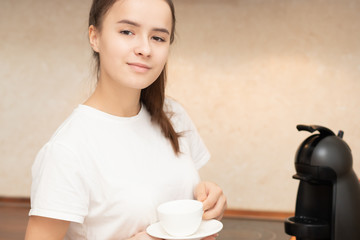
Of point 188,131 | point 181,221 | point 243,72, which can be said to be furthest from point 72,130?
point 243,72

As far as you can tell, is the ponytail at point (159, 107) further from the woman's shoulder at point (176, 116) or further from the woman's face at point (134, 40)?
the woman's face at point (134, 40)

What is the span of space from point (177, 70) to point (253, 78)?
64 centimetres

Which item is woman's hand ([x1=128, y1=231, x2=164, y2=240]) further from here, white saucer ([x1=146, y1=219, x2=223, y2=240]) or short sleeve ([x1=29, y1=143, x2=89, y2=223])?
short sleeve ([x1=29, y1=143, x2=89, y2=223])

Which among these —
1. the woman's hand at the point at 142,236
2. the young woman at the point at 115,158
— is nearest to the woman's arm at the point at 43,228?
the young woman at the point at 115,158

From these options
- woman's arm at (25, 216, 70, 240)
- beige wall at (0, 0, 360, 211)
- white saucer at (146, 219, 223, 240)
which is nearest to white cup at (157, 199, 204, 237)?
white saucer at (146, 219, 223, 240)

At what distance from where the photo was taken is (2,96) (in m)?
3.45

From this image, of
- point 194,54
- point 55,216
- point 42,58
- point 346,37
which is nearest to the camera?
point 55,216

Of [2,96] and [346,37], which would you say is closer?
[346,37]

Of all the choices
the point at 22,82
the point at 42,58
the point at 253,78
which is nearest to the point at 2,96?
the point at 22,82

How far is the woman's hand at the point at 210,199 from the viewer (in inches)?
37.8

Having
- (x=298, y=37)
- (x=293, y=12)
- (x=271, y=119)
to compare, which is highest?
(x=293, y=12)

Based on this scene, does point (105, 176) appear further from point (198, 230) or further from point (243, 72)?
point (243, 72)

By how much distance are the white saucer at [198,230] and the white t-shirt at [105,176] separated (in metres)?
0.06

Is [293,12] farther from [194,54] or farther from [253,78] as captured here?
[194,54]
